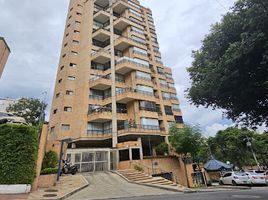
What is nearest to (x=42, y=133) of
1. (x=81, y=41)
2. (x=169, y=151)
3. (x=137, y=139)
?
(x=137, y=139)

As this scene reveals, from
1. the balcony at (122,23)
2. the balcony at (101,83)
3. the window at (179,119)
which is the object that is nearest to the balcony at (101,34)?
the balcony at (122,23)

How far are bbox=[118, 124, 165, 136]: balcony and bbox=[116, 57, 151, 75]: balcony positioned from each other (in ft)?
32.0

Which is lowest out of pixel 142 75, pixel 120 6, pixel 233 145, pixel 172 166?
pixel 172 166

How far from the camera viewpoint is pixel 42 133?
13.6 metres

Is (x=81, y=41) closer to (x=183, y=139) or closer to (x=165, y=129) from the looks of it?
(x=165, y=129)

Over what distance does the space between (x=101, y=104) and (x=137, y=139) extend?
8.07m

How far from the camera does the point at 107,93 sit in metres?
32.0

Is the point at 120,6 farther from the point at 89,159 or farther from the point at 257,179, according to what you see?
the point at 257,179

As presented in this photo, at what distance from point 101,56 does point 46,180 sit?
23.0 m

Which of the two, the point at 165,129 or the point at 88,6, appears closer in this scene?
the point at 165,129

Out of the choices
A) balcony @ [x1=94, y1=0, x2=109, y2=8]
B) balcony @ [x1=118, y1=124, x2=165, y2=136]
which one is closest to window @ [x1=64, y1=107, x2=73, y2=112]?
balcony @ [x1=118, y1=124, x2=165, y2=136]

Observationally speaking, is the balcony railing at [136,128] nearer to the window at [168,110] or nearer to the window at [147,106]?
the window at [147,106]

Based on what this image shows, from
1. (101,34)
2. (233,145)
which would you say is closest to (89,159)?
(101,34)

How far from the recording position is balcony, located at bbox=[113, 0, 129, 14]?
3953cm
